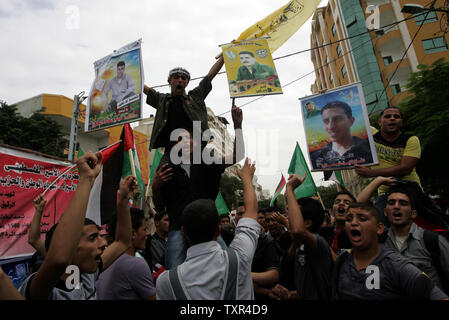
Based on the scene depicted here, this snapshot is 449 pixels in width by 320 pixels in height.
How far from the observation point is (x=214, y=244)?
5.88ft

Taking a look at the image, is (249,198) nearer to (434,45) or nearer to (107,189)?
(107,189)

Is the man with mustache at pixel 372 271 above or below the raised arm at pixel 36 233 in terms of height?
below

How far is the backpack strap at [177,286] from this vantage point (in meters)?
1.63

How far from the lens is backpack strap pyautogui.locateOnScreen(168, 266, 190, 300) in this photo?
1.63 meters

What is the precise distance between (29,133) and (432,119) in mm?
18374

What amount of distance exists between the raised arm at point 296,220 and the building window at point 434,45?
2550cm

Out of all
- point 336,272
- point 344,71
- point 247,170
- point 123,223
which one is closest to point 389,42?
point 344,71

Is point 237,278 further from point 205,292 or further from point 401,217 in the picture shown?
point 401,217

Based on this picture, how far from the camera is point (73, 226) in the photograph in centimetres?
146

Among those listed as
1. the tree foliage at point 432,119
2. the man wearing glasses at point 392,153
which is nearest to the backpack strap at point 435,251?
the man wearing glasses at point 392,153

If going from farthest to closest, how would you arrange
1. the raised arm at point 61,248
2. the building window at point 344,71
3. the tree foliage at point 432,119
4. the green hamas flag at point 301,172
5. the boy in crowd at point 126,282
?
the building window at point 344,71, the tree foliage at point 432,119, the green hamas flag at point 301,172, the boy in crowd at point 126,282, the raised arm at point 61,248

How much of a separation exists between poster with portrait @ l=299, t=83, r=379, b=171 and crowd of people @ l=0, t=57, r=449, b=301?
0.49 metres

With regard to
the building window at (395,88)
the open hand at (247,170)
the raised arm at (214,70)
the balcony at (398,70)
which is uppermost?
the balcony at (398,70)

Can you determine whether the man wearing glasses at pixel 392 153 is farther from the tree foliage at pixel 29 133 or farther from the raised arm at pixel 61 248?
the tree foliage at pixel 29 133
